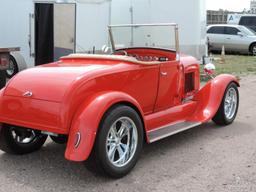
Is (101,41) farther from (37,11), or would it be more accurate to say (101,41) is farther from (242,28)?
(242,28)

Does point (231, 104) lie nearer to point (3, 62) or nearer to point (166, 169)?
point (166, 169)

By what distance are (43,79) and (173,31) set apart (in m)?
2.23

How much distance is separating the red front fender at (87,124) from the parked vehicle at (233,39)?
1736 centimetres

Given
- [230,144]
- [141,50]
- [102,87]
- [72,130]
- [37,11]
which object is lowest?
[230,144]

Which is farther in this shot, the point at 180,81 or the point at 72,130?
the point at 180,81

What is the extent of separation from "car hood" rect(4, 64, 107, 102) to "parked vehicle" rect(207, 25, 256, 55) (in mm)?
16944

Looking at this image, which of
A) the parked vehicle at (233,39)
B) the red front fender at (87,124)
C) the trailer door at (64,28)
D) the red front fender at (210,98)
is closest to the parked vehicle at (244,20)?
the parked vehicle at (233,39)

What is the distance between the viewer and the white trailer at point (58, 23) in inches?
470

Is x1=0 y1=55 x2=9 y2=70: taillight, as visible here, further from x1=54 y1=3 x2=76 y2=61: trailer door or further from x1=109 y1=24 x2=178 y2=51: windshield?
x1=109 y1=24 x2=178 y2=51: windshield

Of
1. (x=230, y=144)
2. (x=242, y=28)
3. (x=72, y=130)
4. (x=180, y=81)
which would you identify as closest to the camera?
(x=72, y=130)

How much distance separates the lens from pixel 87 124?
14.5 ft

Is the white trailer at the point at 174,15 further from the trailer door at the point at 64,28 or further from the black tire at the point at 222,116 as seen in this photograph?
the black tire at the point at 222,116

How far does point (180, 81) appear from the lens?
252 inches

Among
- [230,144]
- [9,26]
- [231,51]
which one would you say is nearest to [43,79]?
[230,144]
